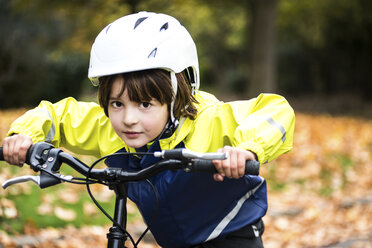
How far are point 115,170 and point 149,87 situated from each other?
374 mm

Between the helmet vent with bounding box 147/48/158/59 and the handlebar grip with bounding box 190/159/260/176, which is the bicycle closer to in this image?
the handlebar grip with bounding box 190/159/260/176

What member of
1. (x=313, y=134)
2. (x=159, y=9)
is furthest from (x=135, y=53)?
(x=313, y=134)

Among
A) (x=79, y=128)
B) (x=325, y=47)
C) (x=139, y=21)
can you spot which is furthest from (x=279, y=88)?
(x=139, y=21)

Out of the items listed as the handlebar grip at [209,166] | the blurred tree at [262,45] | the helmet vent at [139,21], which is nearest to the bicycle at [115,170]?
the handlebar grip at [209,166]

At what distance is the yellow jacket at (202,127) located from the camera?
2045mm

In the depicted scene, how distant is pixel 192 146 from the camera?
7.50 feet

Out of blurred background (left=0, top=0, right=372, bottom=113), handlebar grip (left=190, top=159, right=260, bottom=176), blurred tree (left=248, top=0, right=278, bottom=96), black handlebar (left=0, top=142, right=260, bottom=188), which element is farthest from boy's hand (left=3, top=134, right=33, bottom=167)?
blurred tree (left=248, top=0, right=278, bottom=96)

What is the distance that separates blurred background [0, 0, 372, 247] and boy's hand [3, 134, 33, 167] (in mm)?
2000

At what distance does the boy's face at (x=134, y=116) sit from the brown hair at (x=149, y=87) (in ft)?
0.08

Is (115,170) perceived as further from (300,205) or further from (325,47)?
(325,47)

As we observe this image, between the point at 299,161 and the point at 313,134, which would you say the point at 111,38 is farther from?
the point at 313,134

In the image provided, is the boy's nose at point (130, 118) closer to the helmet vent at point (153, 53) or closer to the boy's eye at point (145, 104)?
the boy's eye at point (145, 104)

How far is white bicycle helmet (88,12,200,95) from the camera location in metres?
2.00

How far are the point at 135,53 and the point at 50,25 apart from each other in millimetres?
13652
